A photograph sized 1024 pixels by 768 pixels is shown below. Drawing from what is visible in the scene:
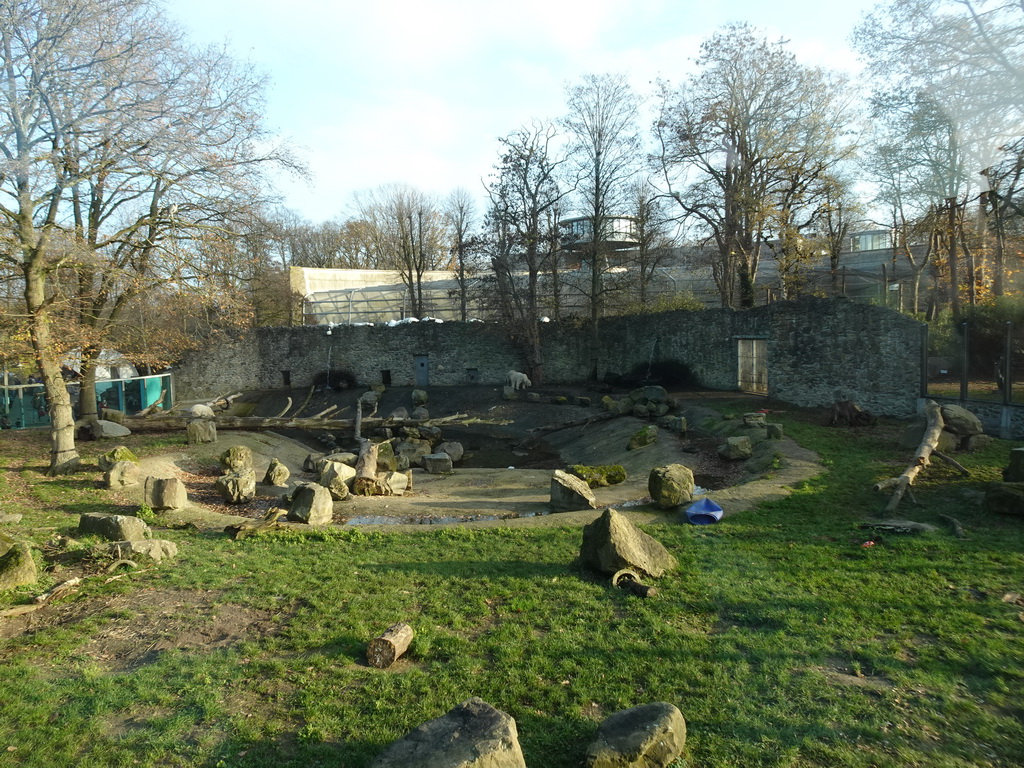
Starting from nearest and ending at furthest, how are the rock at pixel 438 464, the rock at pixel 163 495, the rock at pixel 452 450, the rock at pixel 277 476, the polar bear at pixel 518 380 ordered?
the rock at pixel 163 495 < the rock at pixel 277 476 < the rock at pixel 438 464 < the rock at pixel 452 450 < the polar bear at pixel 518 380

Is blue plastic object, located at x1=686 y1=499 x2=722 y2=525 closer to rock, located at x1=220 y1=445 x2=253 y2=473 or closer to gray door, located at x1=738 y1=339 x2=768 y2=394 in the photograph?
rock, located at x1=220 y1=445 x2=253 y2=473

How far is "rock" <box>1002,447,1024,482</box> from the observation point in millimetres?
8359

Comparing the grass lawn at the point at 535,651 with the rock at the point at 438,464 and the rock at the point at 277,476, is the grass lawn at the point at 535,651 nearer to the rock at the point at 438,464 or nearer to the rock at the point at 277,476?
the rock at the point at 277,476

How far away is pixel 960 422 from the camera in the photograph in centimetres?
1162

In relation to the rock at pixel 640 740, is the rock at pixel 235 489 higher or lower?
lower

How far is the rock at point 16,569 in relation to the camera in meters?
5.81

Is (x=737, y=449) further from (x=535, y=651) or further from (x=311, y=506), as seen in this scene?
(x=535, y=651)

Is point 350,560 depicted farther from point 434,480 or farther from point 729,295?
point 729,295

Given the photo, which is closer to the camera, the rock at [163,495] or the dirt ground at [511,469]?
the rock at [163,495]

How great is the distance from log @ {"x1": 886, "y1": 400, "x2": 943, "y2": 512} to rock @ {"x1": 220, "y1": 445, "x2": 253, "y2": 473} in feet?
38.3

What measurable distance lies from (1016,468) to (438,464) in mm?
11857

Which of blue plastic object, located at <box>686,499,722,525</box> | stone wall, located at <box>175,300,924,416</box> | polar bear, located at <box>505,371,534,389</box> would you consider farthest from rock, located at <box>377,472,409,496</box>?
polar bear, located at <box>505,371,534,389</box>

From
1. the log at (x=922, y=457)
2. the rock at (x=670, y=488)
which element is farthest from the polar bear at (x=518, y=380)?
the rock at (x=670, y=488)

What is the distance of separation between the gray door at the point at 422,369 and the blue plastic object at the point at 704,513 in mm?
23142
